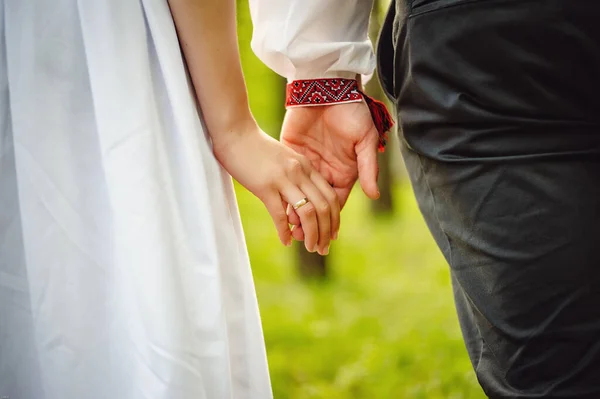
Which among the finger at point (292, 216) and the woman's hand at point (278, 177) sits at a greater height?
the woman's hand at point (278, 177)

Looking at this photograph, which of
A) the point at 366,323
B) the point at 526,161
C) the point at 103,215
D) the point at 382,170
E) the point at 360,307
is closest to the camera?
the point at 526,161

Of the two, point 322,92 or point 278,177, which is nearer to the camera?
point 278,177

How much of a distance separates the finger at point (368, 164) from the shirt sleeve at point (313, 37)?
144 mm

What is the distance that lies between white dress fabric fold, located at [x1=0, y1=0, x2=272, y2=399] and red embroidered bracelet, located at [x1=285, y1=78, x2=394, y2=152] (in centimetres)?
32

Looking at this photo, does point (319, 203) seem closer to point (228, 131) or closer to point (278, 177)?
point (278, 177)

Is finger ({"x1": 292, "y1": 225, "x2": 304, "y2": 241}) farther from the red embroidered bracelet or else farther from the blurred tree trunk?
the blurred tree trunk

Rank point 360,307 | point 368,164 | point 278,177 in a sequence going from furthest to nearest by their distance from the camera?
point 360,307 < point 368,164 < point 278,177

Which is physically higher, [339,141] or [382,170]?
[339,141]

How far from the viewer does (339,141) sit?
4.61ft

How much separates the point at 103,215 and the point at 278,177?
0.32 metres

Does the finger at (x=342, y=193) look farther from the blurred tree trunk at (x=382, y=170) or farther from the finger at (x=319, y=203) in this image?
the blurred tree trunk at (x=382, y=170)

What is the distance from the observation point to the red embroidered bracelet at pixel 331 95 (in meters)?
Result: 1.35

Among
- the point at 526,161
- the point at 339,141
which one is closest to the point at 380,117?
the point at 339,141

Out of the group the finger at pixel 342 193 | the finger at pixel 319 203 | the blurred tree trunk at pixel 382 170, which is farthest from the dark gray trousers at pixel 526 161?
the blurred tree trunk at pixel 382 170
